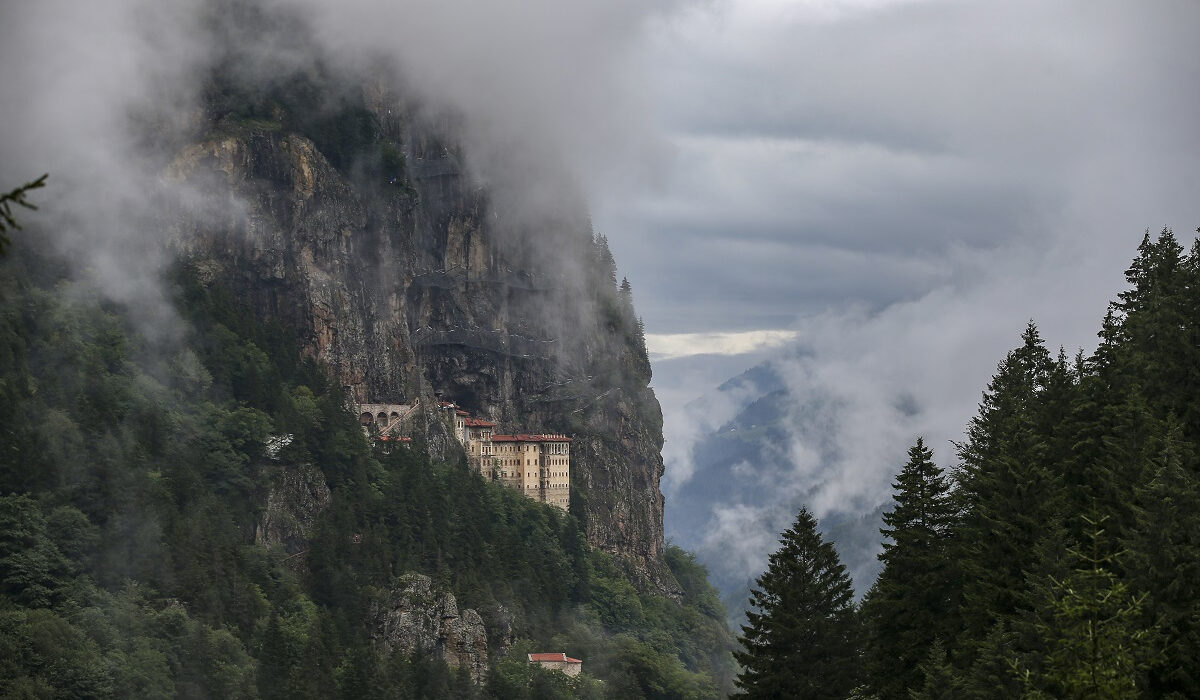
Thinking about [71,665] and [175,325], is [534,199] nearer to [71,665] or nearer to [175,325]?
[175,325]

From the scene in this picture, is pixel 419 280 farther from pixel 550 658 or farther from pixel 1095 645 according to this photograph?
pixel 1095 645

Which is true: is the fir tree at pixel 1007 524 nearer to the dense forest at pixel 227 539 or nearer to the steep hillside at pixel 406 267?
the dense forest at pixel 227 539

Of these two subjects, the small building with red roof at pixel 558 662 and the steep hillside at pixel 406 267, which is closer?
the small building with red roof at pixel 558 662

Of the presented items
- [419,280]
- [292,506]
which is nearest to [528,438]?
[419,280]

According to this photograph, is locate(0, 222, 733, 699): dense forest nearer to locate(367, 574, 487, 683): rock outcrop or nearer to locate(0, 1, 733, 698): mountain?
locate(0, 1, 733, 698): mountain

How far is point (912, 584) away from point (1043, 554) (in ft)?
42.3

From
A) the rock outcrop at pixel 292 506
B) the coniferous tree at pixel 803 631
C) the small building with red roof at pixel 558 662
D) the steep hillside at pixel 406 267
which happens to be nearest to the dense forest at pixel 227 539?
the rock outcrop at pixel 292 506

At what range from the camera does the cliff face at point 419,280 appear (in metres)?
158

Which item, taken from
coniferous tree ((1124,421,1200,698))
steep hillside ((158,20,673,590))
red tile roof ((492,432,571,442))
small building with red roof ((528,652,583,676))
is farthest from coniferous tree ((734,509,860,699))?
red tile roof ((492,432,571,442))

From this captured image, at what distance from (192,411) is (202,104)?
3384cm

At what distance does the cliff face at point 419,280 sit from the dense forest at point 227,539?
6.00 m

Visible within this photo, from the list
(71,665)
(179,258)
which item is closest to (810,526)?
(71,665)

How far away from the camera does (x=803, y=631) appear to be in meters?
69.1

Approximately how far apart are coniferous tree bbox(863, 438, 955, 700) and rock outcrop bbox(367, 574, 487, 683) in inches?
2843
